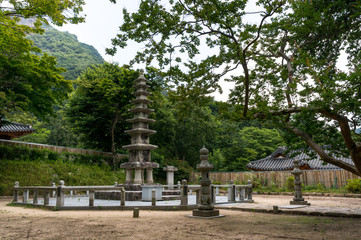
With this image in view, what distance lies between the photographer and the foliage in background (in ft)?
166

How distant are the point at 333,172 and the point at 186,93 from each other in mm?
19162

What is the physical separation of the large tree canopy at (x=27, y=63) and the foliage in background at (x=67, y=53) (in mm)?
27249

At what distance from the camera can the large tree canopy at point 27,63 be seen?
13.3m

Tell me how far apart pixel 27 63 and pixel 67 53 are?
47.0 metres

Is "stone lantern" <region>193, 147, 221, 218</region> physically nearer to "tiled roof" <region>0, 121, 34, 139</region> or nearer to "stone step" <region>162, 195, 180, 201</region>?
"stone step" <region>162, 195, 180, 201</region>

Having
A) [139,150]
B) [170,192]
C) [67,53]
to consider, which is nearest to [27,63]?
[139,150]

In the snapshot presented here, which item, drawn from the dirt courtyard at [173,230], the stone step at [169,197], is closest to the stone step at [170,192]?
the stone step at [169,197]

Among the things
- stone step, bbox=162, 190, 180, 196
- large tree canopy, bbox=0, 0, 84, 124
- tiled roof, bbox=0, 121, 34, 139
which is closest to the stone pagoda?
stone step, bbox=162, 190, 180, 196

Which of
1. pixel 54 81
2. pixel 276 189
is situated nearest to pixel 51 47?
pixel 54 81

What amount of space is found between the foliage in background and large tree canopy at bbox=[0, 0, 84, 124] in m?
27.2

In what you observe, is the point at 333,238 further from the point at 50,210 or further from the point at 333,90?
the point at 50,210

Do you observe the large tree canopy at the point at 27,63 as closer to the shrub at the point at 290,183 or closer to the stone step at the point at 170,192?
the stone step at the point at 170,192

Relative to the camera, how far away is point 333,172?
23.6 metres

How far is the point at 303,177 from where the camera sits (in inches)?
995
